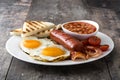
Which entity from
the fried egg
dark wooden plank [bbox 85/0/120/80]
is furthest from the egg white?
dark wooden plank [bbox 85/0/120/80]

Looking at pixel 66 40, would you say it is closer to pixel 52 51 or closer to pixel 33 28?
pixel 52 51

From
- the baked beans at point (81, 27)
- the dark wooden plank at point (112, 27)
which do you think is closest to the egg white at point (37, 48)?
the baked beans at point (81, 27)

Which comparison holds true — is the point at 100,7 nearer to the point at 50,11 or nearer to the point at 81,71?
the point at 50,11

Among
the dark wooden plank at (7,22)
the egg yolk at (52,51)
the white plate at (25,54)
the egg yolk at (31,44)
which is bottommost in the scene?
the dark wooden plank at (7,22)

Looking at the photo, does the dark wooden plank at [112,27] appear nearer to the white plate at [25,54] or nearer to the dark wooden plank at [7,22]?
the white plate at [25,54]

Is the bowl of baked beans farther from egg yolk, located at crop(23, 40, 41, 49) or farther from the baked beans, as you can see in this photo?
egg yolk, located at crop(23, 40, 41, 49)

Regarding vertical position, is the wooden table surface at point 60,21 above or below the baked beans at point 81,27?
below

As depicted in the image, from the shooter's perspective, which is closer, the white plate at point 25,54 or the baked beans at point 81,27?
the white plate at point 25,54

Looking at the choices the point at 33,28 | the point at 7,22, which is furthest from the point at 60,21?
the point at 33,28
